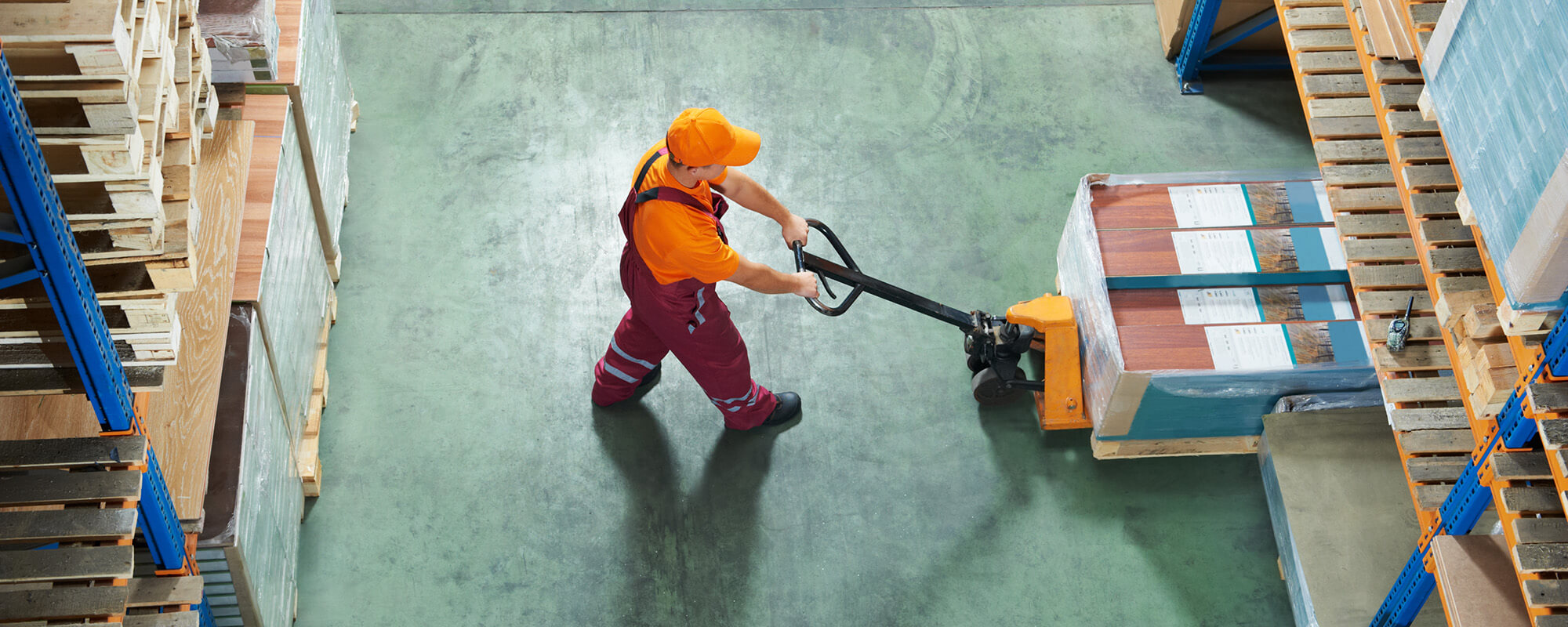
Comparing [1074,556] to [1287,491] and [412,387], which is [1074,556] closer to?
[1287,491]

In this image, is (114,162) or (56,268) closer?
(56,268)

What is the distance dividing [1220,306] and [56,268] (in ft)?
15.6

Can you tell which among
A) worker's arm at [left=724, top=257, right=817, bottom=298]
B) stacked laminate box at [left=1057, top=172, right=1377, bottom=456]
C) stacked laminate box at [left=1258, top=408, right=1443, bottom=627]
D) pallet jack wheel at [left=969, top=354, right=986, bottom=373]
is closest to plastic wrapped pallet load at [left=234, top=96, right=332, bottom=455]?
worker's arm at [left=724, top=257, right=817, bottom=298]

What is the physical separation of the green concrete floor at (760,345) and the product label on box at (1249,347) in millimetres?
704

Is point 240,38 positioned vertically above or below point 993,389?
above

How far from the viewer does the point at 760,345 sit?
6.38m

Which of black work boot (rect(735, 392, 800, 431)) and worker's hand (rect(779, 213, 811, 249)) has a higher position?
worker's hand (rect(779, 213, 811, 249))

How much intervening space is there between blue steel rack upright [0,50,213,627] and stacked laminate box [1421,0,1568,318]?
4017 mm

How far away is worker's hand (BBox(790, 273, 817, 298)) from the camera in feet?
16.2

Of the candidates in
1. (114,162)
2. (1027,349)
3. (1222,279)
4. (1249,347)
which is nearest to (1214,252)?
(1222,279)

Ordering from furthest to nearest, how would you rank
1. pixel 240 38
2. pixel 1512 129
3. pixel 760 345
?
pixel 760 345
pixel 240 38
pixel 1512 129

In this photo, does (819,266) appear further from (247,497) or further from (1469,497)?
(1469,497)

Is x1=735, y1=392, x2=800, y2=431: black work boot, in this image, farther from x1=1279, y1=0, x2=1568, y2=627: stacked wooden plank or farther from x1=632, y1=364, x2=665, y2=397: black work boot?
x1=1279, y1=0, x2=1568, y2=627: stacked wooden plank

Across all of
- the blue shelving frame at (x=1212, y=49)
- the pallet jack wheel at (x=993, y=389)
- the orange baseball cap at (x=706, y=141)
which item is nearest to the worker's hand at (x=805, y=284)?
the orange baseball cap at (x=706, y=141)
